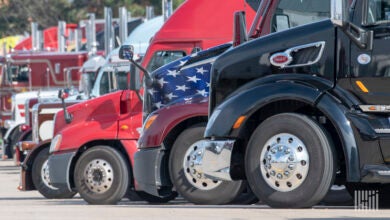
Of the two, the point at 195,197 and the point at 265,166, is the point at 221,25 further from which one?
the point at 265,166

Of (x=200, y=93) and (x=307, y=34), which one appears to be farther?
(x=200, y=93)

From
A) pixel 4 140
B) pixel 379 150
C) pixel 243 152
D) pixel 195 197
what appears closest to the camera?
pixel 379 150

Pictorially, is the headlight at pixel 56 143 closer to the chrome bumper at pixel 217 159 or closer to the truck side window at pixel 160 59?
the truck side window at pixel 160 59

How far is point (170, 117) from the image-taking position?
12102 mm

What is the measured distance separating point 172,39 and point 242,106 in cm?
522

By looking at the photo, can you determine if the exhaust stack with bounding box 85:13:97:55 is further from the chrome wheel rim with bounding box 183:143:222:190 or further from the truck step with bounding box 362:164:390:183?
the truck step with bounding box 362:164:390:183

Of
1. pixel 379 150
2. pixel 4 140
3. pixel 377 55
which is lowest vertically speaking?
pixel 4 140

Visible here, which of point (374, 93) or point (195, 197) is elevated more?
point (374, 93)

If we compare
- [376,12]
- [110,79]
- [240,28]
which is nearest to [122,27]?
[110,79]

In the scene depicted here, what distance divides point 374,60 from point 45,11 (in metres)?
63.5

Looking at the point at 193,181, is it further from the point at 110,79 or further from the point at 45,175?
the point at 110,79

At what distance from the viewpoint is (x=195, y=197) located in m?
11.7

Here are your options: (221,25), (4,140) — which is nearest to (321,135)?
(221,25)

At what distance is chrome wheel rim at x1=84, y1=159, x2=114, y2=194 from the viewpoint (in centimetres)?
1419
